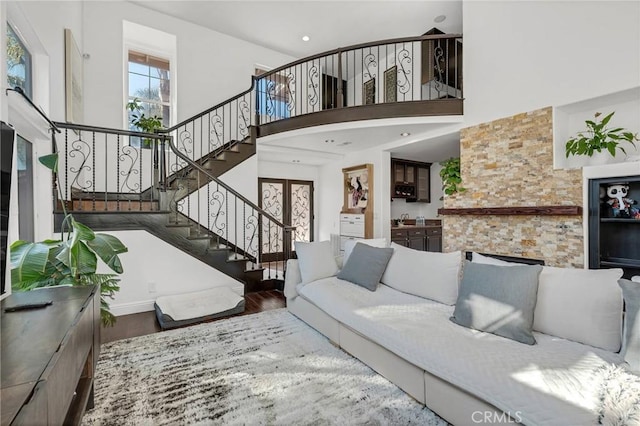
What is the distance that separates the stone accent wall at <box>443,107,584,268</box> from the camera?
3264 mm

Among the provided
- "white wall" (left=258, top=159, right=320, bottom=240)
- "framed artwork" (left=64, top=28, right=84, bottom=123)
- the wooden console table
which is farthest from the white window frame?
→ the wooden console table

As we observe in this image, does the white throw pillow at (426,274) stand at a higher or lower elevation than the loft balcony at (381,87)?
lower

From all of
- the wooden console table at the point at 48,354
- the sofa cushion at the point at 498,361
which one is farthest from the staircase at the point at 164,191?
the sofa cushion at the point at 498,361

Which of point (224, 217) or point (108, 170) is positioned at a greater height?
point (108, 170)

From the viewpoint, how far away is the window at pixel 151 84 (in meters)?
5.31

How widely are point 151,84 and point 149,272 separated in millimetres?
3728

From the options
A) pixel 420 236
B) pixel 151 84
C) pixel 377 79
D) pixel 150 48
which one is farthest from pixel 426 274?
pixel 150 48

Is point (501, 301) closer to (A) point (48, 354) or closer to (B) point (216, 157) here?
(A) point (48, 354)

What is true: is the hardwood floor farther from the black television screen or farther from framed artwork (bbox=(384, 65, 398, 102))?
framed artwork (bbox=(384, 65, 398, 102))

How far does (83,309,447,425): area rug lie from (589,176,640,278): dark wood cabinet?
2584 mm

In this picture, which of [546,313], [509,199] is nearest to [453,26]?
[509,199]

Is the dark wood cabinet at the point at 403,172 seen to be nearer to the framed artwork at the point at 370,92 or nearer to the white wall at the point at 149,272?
the framed artwork at the point at 370,92

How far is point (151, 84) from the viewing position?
5488 mm

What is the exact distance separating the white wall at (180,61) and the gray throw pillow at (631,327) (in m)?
6.22
